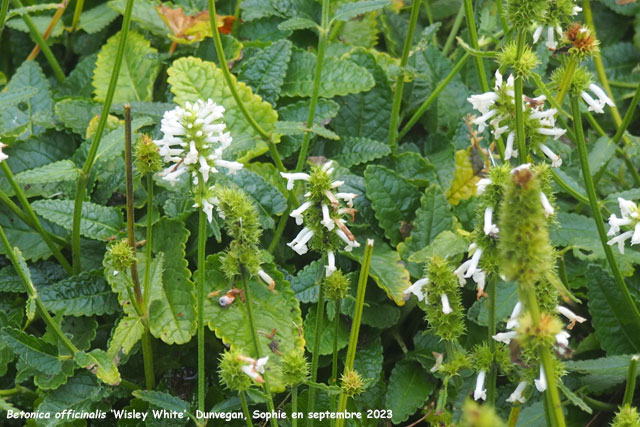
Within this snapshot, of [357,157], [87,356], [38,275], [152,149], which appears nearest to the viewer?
[152,149]

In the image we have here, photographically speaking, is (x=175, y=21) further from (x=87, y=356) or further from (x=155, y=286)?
(x=87, y=356)

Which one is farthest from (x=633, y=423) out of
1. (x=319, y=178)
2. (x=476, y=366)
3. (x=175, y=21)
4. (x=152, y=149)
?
(x=175, y=21)

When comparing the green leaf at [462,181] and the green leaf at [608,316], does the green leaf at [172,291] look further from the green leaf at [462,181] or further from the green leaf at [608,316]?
the green leaf at [608,316]

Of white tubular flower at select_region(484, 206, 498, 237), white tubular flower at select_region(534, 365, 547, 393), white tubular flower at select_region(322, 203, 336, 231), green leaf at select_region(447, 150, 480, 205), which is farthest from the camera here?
green leaf at select_region(447, 150, 480, 205)

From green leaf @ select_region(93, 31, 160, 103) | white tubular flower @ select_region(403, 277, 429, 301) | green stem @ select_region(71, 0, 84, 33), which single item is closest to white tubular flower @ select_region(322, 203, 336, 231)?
white tubular flower @ select_region(403, 277, 429, 301)

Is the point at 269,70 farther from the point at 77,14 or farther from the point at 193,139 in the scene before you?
the point at 193,139

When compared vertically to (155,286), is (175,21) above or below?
above

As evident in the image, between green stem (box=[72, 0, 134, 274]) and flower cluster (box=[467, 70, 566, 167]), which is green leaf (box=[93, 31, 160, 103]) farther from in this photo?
flower cluster (box=[467, 70, 566, 167])
